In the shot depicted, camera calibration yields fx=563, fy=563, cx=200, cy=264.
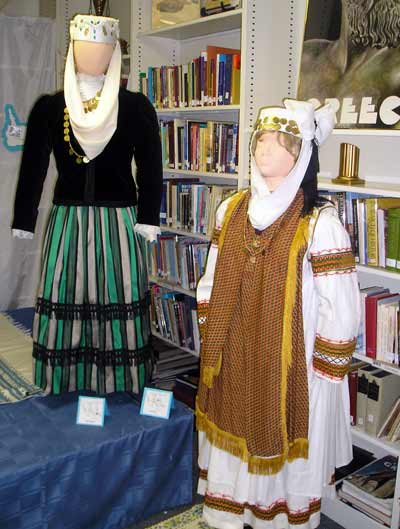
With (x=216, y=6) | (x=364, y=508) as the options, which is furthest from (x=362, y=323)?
(x=216, y=6)

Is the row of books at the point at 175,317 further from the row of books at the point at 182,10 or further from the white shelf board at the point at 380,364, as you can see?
the row of books at the point at 182,10

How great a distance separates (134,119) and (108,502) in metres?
1.24

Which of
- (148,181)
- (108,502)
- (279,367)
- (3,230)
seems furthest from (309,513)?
(3,230)

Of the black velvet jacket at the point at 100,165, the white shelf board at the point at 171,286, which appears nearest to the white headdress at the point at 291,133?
the black velvet jacket at the point at 100,165

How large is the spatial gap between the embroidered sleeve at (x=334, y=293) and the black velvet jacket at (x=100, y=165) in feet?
2.10

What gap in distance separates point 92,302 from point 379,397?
3.26ft

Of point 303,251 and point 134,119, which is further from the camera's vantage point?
point 134,119

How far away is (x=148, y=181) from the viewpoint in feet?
6.32

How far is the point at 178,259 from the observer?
2619 millimetres

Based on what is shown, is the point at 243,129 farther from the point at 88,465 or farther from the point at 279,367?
the point at 88,465

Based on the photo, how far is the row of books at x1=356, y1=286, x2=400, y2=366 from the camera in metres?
1.73

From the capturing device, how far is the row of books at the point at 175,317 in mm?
2609

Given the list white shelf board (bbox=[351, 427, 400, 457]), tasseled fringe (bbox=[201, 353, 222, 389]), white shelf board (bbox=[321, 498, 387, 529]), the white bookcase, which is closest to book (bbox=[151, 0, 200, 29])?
the white bookcase

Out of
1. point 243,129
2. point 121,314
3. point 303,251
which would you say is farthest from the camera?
point 243,129
